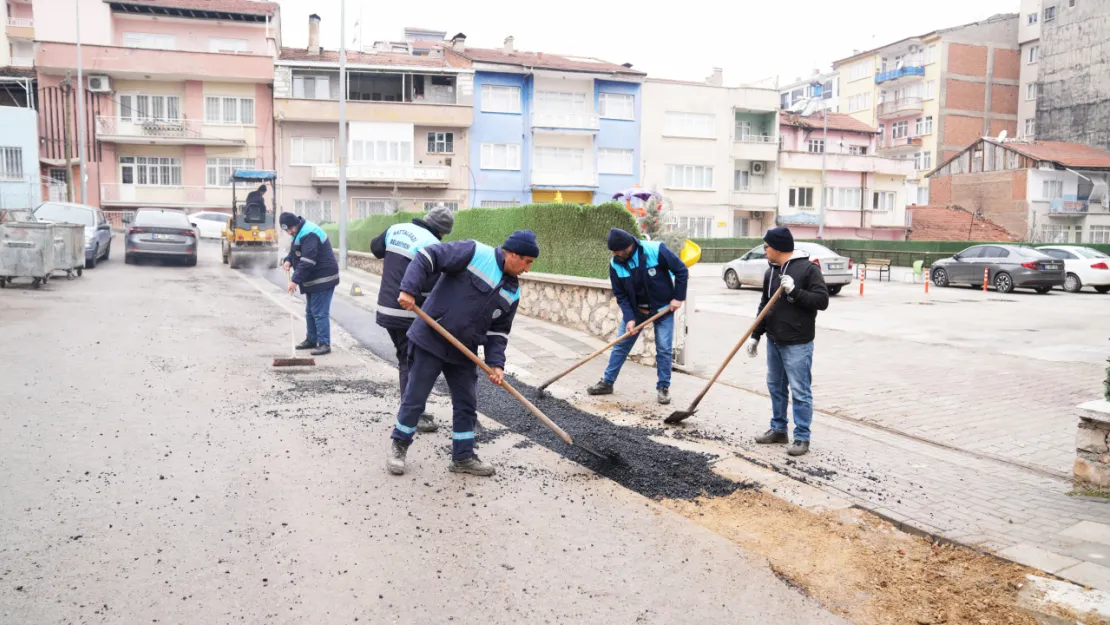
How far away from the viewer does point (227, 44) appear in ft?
157

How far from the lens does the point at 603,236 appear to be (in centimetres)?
1230

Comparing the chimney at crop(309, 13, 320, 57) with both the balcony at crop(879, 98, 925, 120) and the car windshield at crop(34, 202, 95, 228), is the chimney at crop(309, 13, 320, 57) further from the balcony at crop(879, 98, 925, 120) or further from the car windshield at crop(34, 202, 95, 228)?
the balcony at crop(879, 98, 925, 120)

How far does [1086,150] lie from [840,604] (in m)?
59.1

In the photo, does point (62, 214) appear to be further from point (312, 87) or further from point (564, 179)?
point (564, 179)

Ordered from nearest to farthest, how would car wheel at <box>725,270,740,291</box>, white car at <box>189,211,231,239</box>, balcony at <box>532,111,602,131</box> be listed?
car wheel at <box>725,270,740,291</box> → white car at <box>189,211,231,239</box> → balcony at <box>532,111,602,131</box>

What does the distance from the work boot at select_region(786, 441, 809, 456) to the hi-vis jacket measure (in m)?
2.53

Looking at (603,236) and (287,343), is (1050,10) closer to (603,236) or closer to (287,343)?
(603,236)

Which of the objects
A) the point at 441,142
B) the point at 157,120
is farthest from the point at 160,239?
the point at 441,142

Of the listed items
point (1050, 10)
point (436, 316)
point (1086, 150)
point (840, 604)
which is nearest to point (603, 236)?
point (436, 316)

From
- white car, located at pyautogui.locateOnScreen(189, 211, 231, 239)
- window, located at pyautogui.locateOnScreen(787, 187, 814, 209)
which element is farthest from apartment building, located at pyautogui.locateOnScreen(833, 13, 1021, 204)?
white car, located at pyautogui.locateOnScreen(189, 211, 231, 239)

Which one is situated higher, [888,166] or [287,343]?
[888,166]

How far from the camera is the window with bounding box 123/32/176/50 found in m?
46.2

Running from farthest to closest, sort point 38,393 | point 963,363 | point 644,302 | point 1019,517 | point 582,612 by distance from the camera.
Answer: point 963,363 < point 644,302 < point 38,393 < point 1019,517 < point 582,612

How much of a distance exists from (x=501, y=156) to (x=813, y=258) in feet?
88.0
